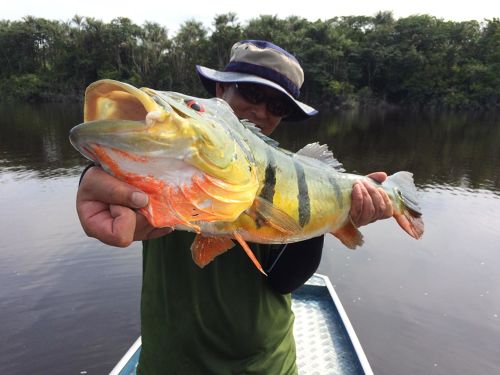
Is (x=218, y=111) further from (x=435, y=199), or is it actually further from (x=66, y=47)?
(x=66, y=47)

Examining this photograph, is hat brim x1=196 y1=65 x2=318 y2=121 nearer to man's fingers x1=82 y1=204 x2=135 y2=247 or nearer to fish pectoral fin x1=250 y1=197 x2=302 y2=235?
fish pectoral fin x1=250 y1=197 x2=302 y2=235

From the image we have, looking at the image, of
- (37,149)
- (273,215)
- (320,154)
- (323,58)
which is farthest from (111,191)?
(323,58)

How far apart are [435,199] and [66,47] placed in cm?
7063

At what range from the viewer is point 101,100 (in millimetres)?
1469

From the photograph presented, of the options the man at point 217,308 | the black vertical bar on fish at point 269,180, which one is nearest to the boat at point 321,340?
the man at point 217,308

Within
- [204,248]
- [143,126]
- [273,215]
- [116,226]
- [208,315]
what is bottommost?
[208,315]

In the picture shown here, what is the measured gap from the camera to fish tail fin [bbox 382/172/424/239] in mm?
3220

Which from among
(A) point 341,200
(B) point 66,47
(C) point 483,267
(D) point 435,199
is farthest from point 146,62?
(A) point 341,200

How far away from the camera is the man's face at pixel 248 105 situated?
3125 mm

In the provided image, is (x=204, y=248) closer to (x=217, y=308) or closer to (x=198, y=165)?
(x=198, y=165)

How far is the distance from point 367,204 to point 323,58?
60.7m

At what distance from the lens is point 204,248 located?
6.29ft

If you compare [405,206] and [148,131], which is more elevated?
[148,131]

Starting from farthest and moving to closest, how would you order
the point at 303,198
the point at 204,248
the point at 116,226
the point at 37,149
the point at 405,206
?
the point at 37,149
the point at 405,206
the point at 303,198
the point at 204,248
the point at 116,226
